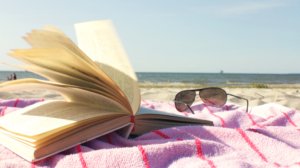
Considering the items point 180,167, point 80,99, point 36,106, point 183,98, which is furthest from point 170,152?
point 183,98

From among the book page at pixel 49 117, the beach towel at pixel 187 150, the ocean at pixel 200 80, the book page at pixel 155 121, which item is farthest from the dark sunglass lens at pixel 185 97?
the ocean at pixel 200 80

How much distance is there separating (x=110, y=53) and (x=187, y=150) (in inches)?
13.7

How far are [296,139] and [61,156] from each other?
0.68m

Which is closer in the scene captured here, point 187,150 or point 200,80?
point 187,150

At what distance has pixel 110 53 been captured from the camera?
3.52 feet

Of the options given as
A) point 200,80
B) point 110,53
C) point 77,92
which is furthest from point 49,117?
point 200,80

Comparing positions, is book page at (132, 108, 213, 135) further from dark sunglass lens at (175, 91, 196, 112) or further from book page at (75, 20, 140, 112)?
dark sunglass lens at (175, 91, 196, 112)

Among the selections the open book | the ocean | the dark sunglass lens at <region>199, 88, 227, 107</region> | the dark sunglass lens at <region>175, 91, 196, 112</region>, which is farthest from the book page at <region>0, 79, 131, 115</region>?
the ocean

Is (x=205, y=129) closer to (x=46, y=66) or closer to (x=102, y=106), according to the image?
(x=102, y=106)

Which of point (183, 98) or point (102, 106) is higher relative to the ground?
point (102, 106)

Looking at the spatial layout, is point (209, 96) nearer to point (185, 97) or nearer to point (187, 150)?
point (185, 97)

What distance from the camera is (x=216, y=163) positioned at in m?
0.85

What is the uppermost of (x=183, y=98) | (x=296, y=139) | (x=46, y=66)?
(x=46, y=66)

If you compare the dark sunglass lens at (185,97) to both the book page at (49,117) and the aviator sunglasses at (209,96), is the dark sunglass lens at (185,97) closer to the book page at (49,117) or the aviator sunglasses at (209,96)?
the aviator sunglasses at (209,96)
